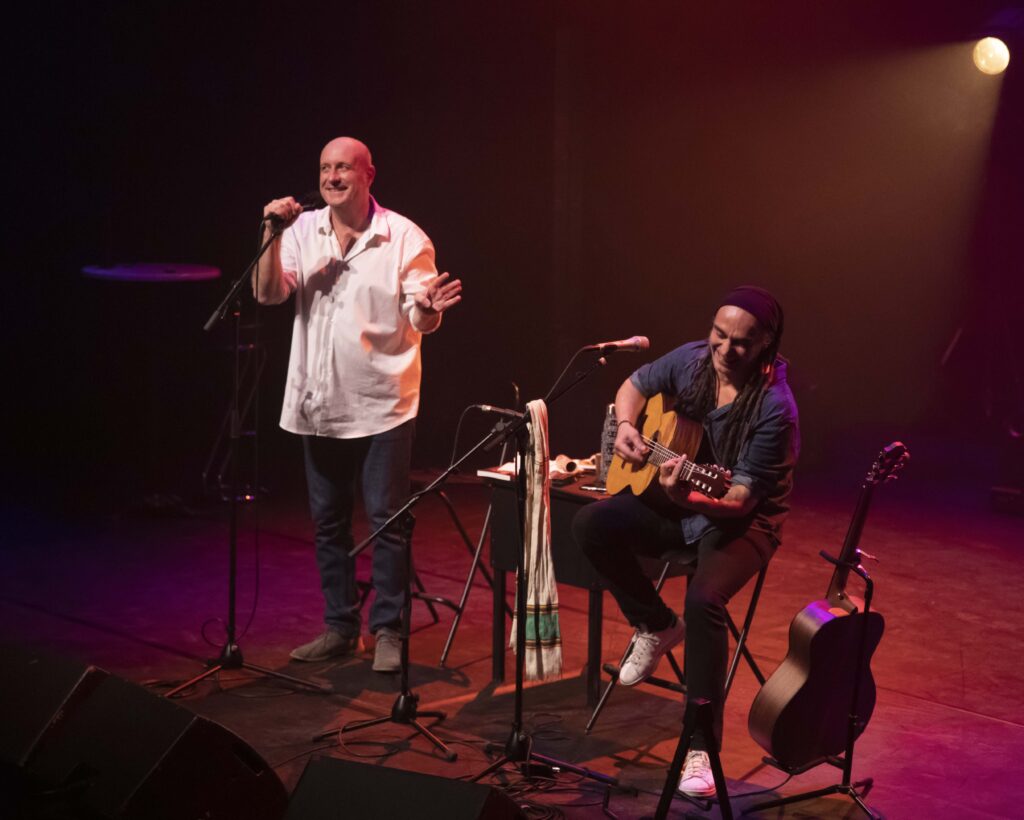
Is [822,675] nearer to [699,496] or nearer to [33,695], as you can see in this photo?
[699,496]

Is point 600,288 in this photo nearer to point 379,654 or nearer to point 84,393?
point 84,393

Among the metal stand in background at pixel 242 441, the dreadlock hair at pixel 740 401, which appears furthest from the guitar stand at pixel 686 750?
the metal stand in background at pixel 242 441

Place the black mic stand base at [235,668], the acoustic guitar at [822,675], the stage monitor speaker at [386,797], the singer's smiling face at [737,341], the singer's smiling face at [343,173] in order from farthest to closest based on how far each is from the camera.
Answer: the singer's smiling face at [343,173] → the black mic stand base at [235,668] → the singer's smiling face at [737,341] → the acoustic guitar at [822,675] → the stage monitor speaker at [386,797]

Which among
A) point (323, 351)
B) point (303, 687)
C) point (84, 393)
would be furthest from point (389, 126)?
point (303, 687)

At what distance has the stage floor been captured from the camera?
171 inches

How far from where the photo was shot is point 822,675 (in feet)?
13.2

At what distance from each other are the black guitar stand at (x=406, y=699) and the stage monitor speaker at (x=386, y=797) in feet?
5.01

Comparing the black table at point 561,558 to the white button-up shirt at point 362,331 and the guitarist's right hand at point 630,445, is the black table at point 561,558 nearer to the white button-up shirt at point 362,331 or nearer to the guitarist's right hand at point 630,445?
the guitarist's right hand at point 630,445

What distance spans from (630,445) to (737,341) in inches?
21.7

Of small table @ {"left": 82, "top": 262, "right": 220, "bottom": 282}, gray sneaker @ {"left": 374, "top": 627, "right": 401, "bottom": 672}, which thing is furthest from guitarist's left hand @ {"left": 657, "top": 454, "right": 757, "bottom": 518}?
small table @ {"left": 82, "top": 262, "right": 220, "bottom": 282}

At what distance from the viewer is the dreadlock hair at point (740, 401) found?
14.5 ft

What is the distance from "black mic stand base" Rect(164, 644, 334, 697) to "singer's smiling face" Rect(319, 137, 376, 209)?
5.73ft

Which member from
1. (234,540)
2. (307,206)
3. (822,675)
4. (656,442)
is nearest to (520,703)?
(822,675)

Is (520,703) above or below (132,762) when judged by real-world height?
below
